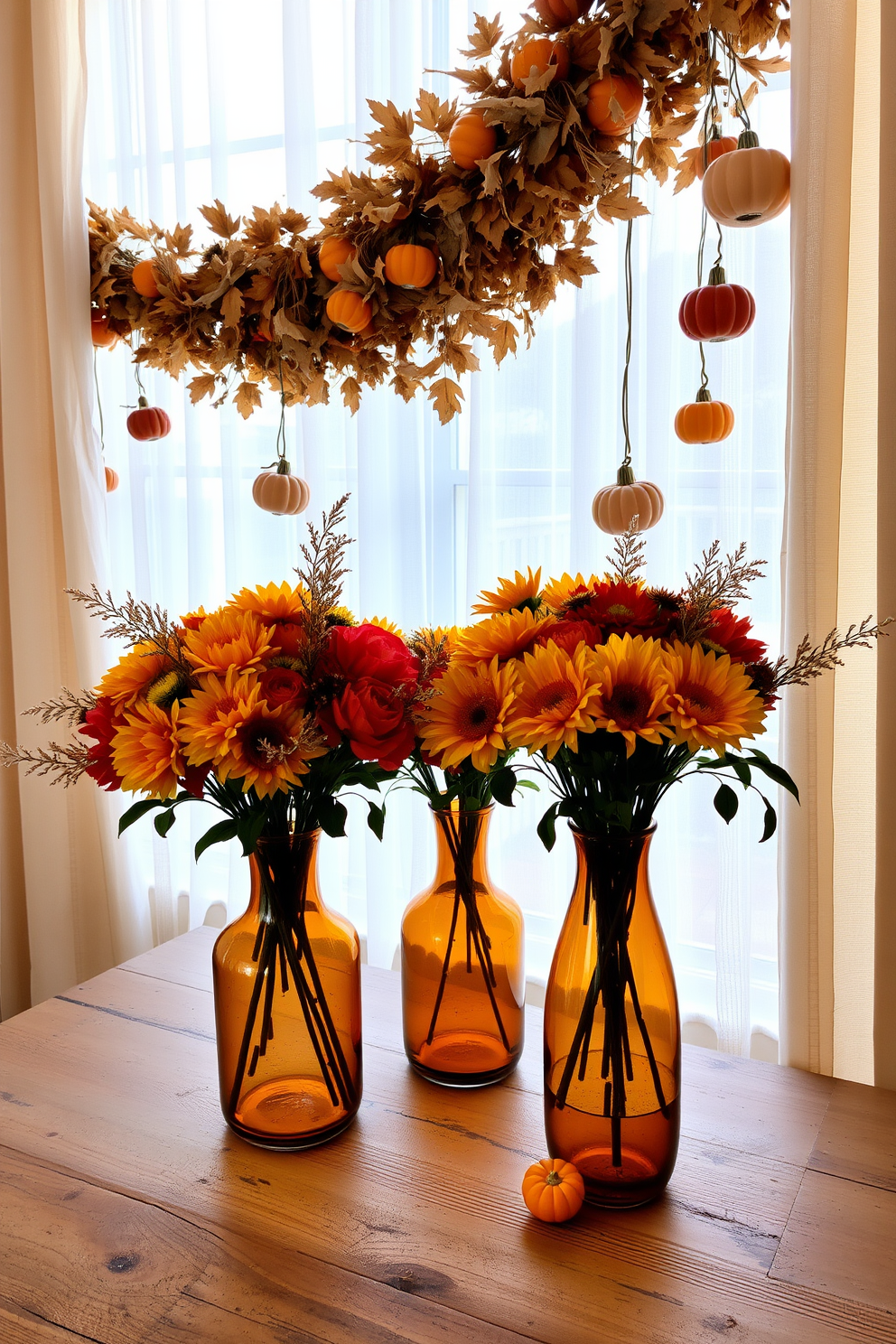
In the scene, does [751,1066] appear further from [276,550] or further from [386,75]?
[386,75]

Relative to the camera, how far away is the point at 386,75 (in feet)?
4.61

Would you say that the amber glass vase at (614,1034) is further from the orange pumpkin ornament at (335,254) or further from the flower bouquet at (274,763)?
the orange pumpkin ornament at (335,254)

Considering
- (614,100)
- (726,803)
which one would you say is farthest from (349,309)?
(726,803)

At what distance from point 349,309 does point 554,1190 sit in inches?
34.5

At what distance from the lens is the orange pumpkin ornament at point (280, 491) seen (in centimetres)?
123

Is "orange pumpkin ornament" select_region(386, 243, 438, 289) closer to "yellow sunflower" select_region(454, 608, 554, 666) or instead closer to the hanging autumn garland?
the hanging autumn garland

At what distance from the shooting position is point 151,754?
0.68 m

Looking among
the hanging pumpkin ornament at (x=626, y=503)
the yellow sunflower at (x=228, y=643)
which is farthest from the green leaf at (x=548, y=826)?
the hanging pumpkin ornament at (x=626, y=503)

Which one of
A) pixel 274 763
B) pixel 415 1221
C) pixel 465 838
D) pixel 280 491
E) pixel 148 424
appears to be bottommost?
pixel 415 1221

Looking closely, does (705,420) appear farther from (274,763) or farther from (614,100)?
(274,763)

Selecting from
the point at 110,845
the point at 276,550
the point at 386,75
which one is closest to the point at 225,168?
the point at 386,75

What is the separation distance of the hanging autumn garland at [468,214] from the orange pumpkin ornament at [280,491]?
0.33 feet

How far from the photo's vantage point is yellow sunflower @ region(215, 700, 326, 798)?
0.65m

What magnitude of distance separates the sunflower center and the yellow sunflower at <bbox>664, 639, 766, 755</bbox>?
0.06ft
